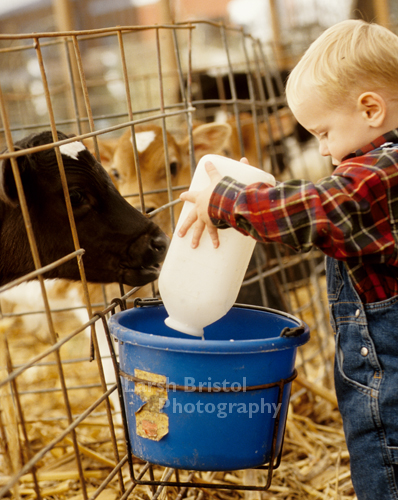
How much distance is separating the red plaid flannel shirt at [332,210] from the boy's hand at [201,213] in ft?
0.10

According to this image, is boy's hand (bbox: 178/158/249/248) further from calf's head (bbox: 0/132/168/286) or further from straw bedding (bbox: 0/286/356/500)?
straw bedding (bbox: 0/286/356/500)

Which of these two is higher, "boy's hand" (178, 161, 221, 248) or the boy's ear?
the boy's ear

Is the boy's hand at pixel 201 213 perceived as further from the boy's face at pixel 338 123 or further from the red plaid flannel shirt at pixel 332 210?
the boy's face at pixel 338 123

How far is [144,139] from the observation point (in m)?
3.69

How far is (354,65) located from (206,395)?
85 centimetres

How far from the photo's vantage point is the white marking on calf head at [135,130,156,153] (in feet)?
12.1

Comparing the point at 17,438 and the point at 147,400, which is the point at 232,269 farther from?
the point at 17,438

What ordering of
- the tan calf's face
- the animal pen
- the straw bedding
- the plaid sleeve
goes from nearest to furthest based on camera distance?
the plaid sleeve < the animal pen < the straw bedding < the tan calf's face

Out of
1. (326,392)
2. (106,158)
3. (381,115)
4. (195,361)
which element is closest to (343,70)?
(381,115)

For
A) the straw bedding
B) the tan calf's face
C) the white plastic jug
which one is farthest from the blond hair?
the tan calf's face

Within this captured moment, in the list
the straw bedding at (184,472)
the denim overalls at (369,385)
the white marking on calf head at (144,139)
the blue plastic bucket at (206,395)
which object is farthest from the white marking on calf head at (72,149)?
the white marking on calf head at (144,139)

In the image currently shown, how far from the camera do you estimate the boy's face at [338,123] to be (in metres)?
1.41

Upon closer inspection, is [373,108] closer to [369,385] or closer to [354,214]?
[354,214]

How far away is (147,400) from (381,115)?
34.7 inches
